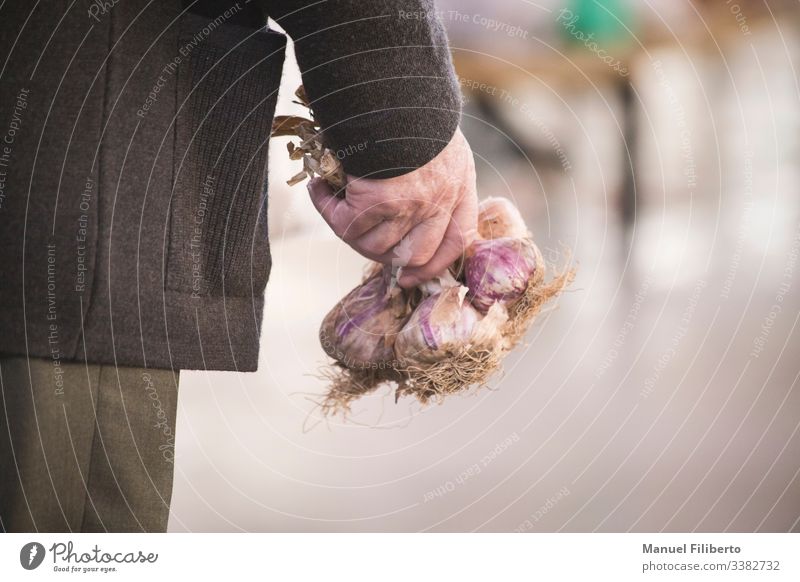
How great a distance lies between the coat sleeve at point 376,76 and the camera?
0.61 meters

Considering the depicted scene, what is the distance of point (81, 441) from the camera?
64cm

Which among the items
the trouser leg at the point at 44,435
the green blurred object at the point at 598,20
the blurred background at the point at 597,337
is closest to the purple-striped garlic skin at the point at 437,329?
the trouser leg at the point at 44,435

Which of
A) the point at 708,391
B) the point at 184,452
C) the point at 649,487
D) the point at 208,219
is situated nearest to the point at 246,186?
the point at 208,219

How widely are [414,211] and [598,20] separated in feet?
6.80

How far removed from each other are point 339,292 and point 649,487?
2.27 meters

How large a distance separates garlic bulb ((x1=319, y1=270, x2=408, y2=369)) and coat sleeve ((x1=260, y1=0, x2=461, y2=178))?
8.4 inches

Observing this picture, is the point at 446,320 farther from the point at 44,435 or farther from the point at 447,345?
the point at 44,435

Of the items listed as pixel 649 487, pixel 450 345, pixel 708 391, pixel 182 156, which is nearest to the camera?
pixel 182 156

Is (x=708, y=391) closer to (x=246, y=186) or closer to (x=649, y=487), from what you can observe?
(x=649, y=487)

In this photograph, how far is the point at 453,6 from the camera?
2.14 metres

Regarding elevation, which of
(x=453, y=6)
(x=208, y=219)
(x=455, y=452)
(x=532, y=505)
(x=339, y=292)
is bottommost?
(x=532, y=505)

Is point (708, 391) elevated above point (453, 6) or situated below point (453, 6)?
below

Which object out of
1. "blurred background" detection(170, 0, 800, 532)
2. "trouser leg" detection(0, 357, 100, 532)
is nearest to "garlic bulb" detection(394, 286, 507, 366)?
"trouser leg" detection(0, 357, 100, 532)

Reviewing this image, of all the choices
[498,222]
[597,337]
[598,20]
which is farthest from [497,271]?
[597,337]
